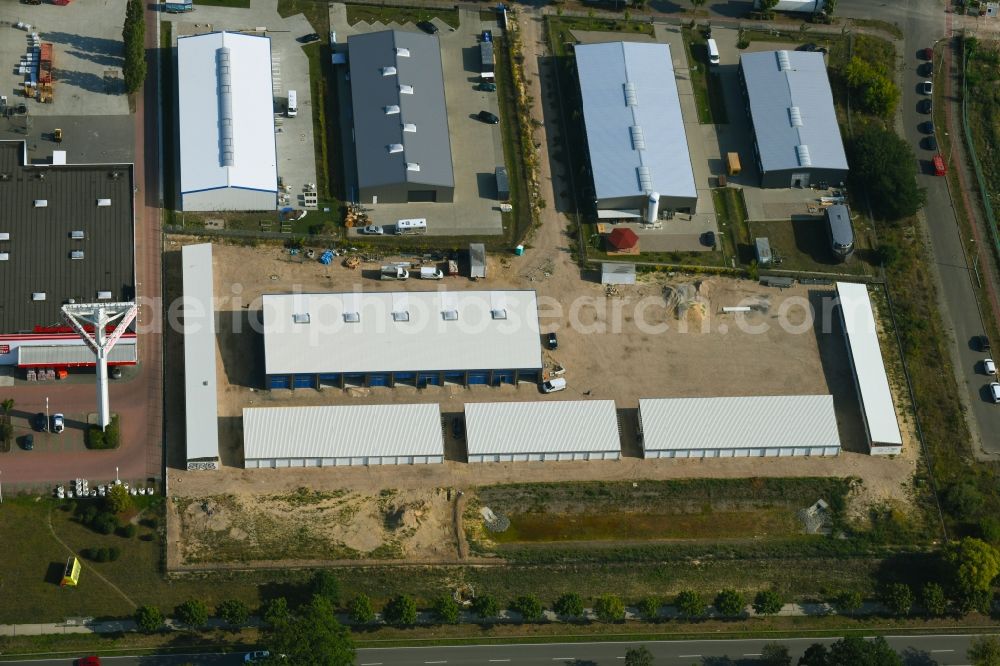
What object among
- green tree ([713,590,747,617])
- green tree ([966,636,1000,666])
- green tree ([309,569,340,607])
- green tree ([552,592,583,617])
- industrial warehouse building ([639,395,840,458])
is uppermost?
industrial warehouse building ([639,395,840,458])

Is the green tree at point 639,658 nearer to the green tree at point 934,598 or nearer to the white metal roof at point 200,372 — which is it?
the green tree at point 934,598

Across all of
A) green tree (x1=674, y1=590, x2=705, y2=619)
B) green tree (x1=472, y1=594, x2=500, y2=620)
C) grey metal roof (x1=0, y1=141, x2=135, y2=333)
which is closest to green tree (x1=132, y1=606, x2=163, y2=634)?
green tree (x1=472, y1=594, x2=500, y2=620)

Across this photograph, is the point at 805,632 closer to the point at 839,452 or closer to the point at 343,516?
the point at 839,452

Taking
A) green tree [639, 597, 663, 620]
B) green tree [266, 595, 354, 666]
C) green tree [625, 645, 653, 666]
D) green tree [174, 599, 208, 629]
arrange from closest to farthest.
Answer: green tree [266, 595, 354, 666] < green tree [174, 599, 208, 629] < green tree [625, 645, 653, 666] < green tree [639, 597, 663, 620]

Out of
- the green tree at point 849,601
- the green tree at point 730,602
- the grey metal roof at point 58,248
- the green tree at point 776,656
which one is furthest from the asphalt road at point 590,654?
the grey metal roof at point 58,248

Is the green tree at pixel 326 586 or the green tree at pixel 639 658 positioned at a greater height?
the green tree at pixel 326 586

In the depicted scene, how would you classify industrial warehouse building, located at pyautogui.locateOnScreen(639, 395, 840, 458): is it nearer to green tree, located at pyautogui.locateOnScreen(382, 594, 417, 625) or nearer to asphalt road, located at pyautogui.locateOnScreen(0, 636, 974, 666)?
asphalt road, located at pyautogui.locateOnScreen(0, 636, 974, 666)

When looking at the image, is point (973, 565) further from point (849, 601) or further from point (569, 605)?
point (569, 605)

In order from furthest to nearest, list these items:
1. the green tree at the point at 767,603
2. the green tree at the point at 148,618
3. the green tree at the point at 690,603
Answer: the green tree at the point at 767,603, the green tree at the point at 690,603, the green tree at the point at 148,618
